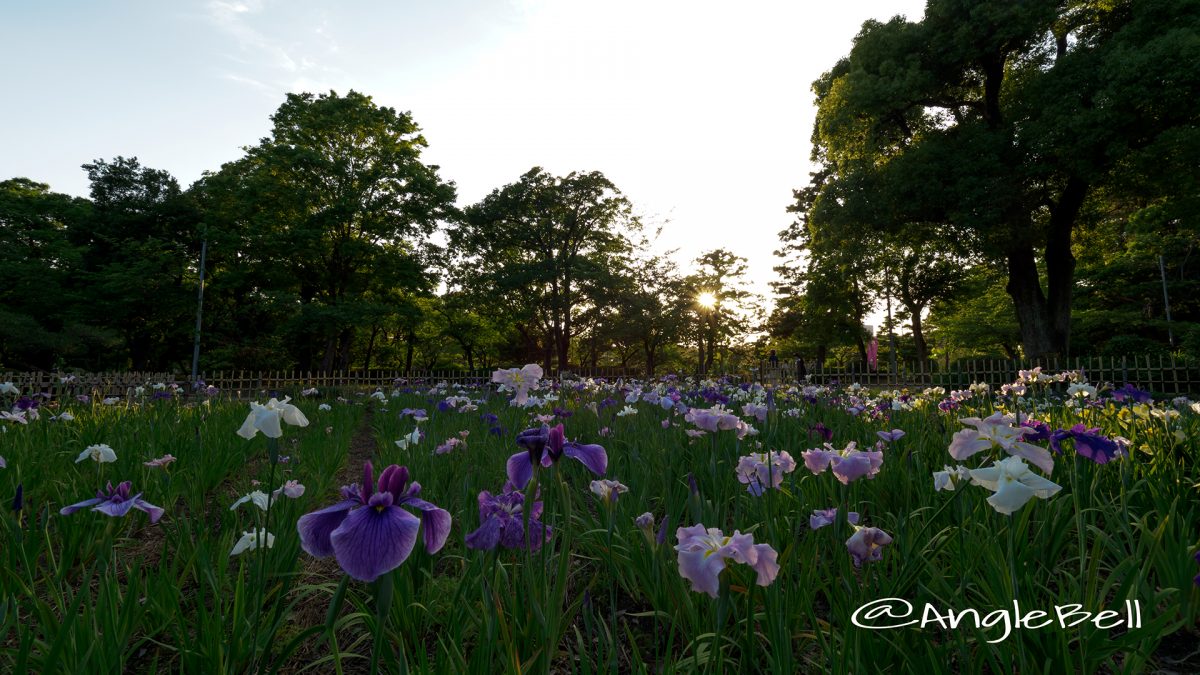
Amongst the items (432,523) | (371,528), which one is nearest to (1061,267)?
(432,523)

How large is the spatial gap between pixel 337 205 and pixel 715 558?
89.0 ft

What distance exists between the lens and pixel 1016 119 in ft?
53.8

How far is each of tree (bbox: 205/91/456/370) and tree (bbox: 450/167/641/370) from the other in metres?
Answer: 3.74

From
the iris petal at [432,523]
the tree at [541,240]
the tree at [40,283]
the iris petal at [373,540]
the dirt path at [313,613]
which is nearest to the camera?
the iris petal at [373,540]

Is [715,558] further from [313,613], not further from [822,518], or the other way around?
[313,613]

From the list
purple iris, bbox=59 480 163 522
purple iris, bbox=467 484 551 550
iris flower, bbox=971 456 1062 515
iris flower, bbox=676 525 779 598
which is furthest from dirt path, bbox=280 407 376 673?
iris flower, bbox=971 456 1062 515

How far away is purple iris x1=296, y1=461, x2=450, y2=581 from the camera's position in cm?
94

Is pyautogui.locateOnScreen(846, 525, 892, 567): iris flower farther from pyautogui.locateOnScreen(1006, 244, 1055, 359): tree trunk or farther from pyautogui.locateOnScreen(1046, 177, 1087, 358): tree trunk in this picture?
pyautogui.locateOnScreen(1046, 177, 1087, 358): tree trunk

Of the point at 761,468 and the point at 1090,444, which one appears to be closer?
the point at 1090,444

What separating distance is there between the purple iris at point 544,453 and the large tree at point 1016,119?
1777cm

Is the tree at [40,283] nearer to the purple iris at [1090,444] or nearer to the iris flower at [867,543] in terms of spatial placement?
the iris flower at [867,543]

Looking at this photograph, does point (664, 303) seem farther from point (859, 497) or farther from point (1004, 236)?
point (859, 497)

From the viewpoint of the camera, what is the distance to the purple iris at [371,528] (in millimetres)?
943

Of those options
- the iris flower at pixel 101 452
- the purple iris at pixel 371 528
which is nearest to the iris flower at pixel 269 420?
the purple iris at pixel 371 528
